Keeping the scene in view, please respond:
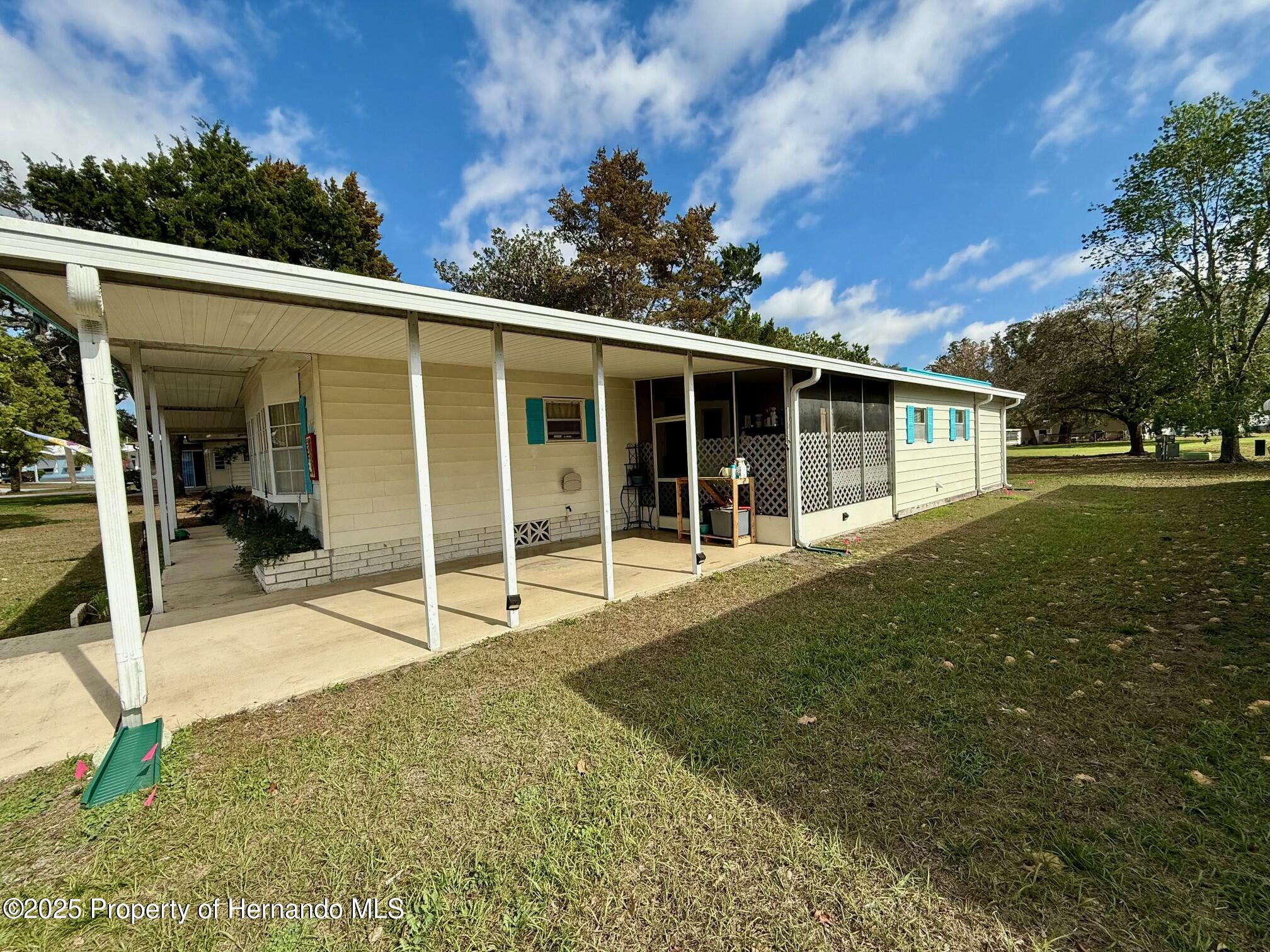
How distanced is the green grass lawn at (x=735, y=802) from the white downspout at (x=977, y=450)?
10.1m

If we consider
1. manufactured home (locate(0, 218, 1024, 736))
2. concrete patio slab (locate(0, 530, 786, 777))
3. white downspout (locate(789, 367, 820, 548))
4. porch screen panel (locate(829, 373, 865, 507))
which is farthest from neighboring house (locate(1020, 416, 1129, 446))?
concrete patio slab (locate(0, 530, 786, 777))

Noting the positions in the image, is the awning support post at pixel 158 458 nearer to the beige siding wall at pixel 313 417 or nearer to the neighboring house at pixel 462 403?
the neighboring house at pixel 462 403

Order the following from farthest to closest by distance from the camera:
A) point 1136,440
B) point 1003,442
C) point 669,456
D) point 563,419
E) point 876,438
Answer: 1. point 1136,440
2. point 1003,442
3. point 876,438
4. point 669,456
5. point 563,419

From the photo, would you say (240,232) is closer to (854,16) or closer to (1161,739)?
(854,16)

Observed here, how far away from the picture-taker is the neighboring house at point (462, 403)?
140 inches

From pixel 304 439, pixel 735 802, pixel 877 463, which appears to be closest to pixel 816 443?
pixel 877 463

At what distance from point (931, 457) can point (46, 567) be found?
16.3 metres

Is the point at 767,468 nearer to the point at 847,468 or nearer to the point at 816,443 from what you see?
the point at 816,443

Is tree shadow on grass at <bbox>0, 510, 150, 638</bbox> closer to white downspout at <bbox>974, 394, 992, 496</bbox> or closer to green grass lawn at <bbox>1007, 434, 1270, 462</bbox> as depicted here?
white downspout at <bbox>974, 394, 992, 496</bbox>

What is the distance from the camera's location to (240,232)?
52.6 ft

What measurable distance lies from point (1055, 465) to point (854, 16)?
20678 millimetres

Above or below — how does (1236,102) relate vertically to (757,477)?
above

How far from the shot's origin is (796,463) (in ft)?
25.2

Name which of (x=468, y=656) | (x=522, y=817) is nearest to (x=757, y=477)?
(x=468, y=656)
